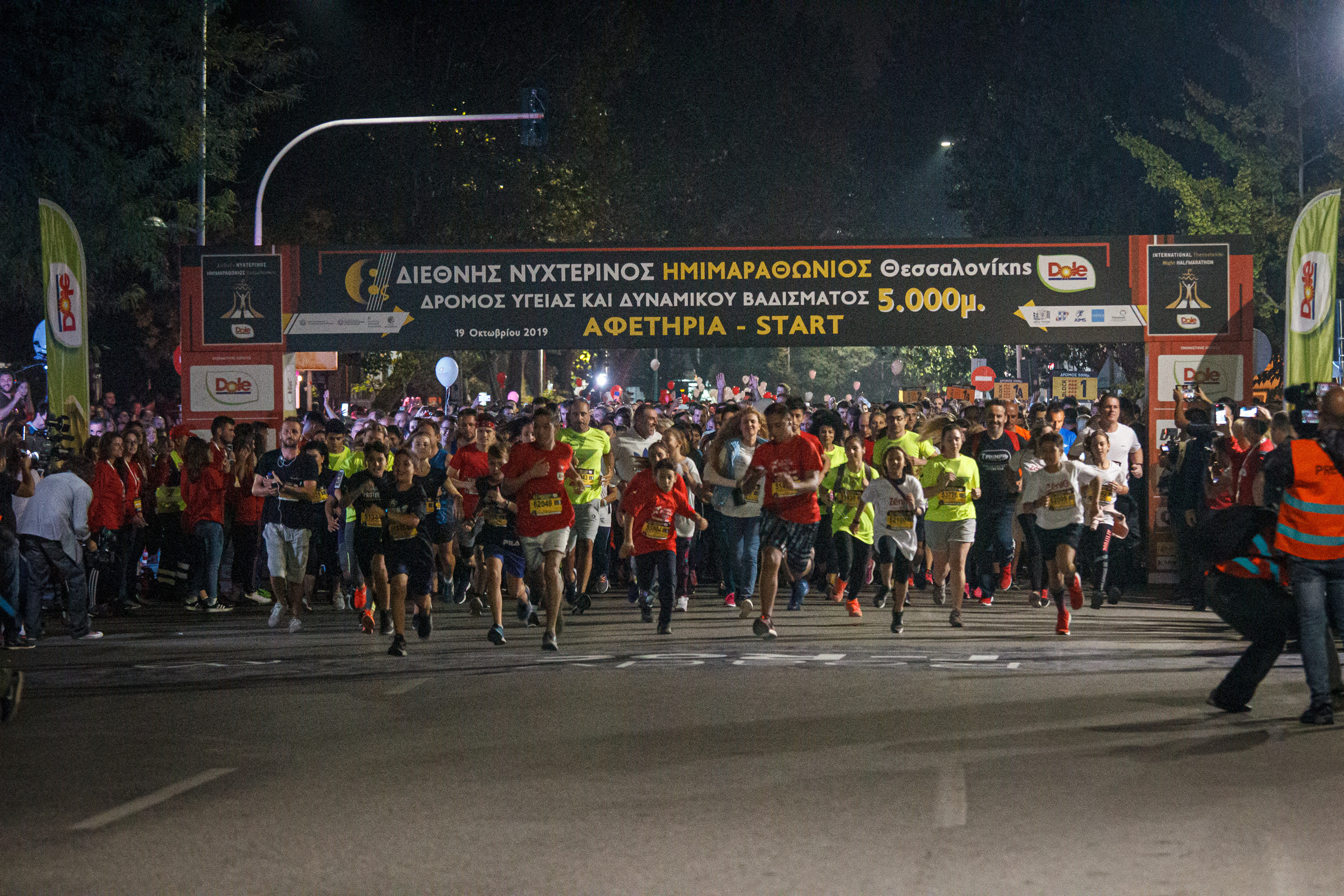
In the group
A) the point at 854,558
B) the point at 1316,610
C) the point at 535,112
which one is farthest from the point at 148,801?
the point at 535,112

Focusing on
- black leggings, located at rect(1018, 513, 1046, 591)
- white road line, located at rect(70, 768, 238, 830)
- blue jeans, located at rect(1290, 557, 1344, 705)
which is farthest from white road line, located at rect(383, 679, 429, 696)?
black leggings, located at rect(1018, 513, 1046, 591)

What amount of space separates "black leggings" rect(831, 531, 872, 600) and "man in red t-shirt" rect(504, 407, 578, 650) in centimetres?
386

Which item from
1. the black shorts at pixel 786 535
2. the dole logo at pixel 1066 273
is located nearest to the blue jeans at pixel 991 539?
the black shorts at pixel 786 535

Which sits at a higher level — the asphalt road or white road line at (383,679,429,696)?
white road line at (383,679,429,696)

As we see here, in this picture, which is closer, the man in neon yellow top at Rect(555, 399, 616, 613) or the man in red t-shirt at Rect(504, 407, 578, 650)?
the man in red t-shirt at Rect(504, 407, 578, 650)

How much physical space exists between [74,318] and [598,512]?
23.1ft

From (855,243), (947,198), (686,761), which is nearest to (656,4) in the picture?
(947,198)

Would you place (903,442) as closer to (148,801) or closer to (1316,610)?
(1316,610)

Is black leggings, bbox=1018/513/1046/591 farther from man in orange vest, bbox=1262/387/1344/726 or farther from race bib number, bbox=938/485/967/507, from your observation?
man in orange vest, bbox=1262/387/1344/726

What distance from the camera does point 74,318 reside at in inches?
773

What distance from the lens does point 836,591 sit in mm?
17938

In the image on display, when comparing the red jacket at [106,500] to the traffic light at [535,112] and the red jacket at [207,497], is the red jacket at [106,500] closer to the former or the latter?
the red jacket at [207,497]

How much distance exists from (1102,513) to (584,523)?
15.6ft

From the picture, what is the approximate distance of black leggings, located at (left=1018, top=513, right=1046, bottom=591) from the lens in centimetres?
1548
